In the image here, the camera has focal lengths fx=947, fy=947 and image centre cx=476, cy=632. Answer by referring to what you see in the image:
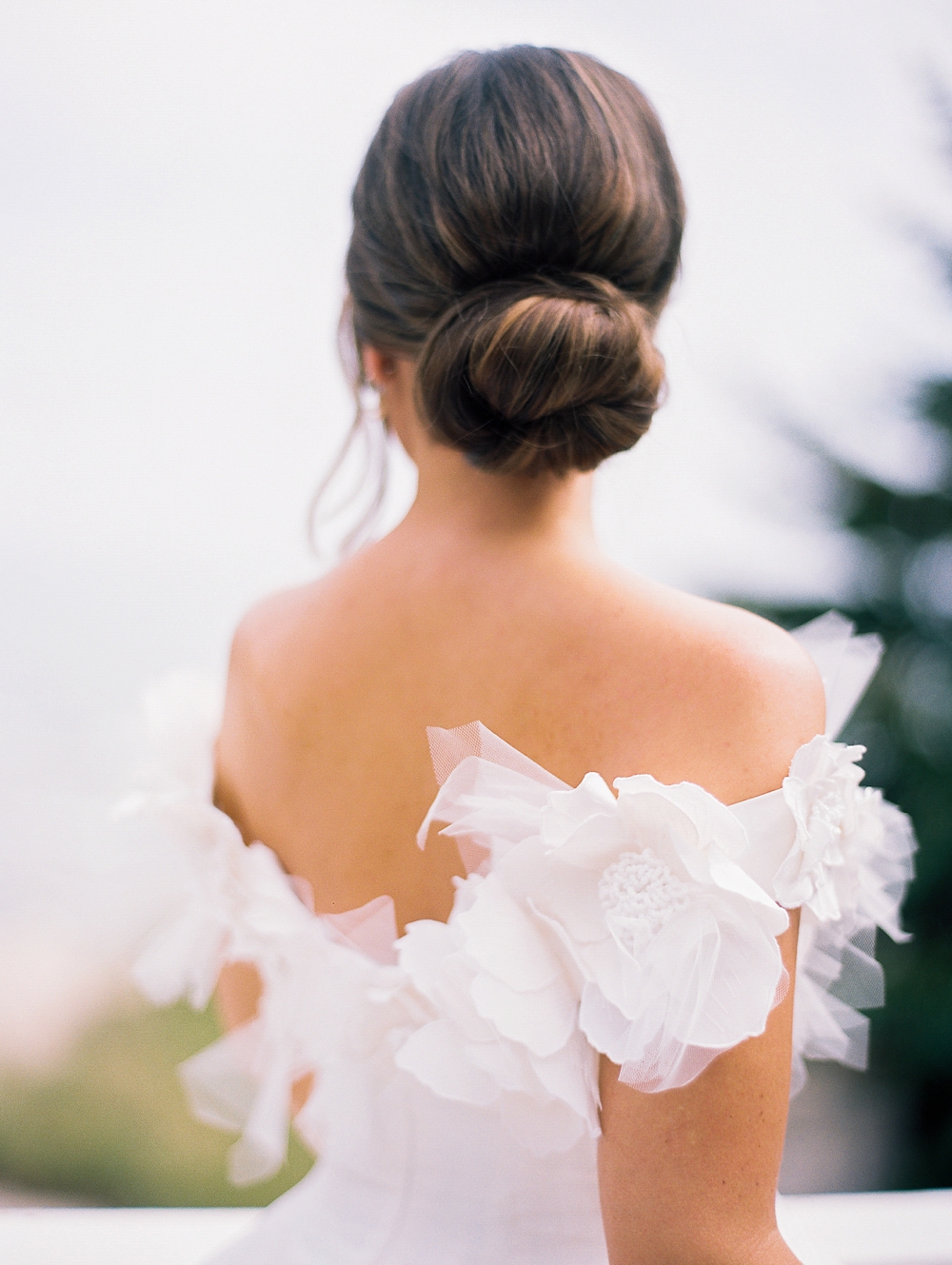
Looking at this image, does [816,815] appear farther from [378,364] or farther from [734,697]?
[378,364]

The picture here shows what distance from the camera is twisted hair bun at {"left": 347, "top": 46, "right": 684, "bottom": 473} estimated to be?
67cm

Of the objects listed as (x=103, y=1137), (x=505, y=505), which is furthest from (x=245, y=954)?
(x=103, y=1137)

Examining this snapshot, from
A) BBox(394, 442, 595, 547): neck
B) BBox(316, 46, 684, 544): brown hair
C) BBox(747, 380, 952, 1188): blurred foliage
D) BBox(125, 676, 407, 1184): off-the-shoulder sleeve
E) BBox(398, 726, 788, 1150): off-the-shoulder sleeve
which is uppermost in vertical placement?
BBox(316, 46, 684, 544): brown hair

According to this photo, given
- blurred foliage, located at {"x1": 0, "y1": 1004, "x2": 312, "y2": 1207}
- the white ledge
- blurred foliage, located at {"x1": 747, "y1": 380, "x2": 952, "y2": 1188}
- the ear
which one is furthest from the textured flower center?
blurred foliage, located at {"x1": 0, "y1": 1004, "x2": 312, "y2": 1207}

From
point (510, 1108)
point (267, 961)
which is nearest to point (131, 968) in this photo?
point (267, 961)

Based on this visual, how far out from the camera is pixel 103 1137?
3551 millimetres

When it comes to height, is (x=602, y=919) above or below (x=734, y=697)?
below

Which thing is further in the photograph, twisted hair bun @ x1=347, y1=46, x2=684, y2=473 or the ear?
the ear

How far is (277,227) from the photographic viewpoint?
133 inches

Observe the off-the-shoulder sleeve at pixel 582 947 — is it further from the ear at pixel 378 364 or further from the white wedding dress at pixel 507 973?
the ear at pixel 378 364

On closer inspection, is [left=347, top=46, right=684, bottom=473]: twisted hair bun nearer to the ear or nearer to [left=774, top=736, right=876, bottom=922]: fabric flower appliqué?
the ear

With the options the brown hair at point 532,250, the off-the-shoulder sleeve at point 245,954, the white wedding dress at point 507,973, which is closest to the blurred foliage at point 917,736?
the white wedding dress at point 507,973

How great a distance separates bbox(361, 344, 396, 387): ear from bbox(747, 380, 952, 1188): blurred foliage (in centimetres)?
203

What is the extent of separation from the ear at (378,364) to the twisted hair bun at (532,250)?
0.07 meters
